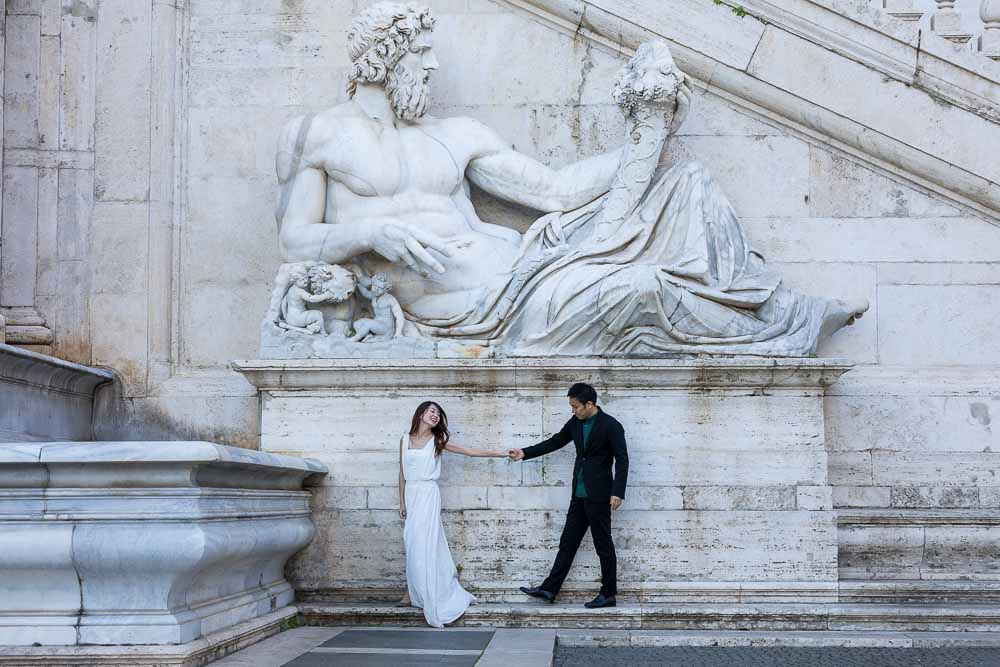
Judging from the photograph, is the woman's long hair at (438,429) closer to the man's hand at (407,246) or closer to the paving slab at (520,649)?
the man's hand at (407,246)

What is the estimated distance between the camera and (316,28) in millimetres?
9977

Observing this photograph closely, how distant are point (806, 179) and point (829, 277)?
76 cm

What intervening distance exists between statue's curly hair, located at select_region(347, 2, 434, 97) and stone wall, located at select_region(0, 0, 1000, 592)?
721 millimetres

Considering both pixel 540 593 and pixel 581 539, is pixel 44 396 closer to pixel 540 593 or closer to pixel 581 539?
pixel 540 593

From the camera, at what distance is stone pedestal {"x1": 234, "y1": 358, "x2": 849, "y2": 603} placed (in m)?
8.41

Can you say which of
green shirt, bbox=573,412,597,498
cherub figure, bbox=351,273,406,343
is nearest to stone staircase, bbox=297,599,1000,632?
green shirt, bbox=573,412,597,498

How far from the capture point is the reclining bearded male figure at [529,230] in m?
8.72

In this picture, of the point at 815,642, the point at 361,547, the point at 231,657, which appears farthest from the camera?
the point at 361,547

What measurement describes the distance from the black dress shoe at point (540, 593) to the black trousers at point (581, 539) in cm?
3

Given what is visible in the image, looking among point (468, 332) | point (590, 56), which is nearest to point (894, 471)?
point (468, 332)

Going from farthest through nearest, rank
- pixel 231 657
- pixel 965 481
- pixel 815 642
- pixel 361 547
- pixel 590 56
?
pixel 590 56 < pixel 965 481 < pixel 361 547 < pixel 815 642 < pixel 231 657

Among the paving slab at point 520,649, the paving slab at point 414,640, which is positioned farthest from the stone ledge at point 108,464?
the paving slab at point 520,649

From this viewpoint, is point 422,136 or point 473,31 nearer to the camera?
point 422,136

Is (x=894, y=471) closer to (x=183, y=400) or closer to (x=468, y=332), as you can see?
(x=468, y=332)
